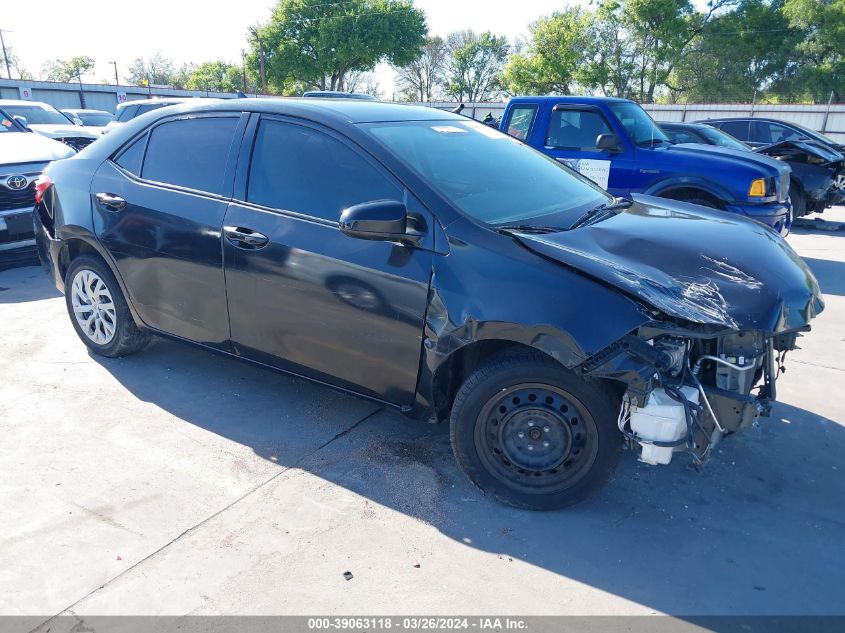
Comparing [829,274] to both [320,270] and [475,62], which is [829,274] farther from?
[475,62]

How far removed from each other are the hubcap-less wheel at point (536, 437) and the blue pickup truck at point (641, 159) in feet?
15.5

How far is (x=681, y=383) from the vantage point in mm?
2773

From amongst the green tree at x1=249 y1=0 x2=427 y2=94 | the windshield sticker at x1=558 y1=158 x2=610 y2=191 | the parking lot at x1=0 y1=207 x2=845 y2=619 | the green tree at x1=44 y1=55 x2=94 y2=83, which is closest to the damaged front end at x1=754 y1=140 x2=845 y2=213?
the windshield sticker at x1=558 y1=158 x2=610 y2=191

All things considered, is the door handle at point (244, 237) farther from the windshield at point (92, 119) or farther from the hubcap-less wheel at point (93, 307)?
the windshield at point (92, 119)

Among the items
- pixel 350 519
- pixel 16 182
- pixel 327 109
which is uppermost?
pixel 327 109

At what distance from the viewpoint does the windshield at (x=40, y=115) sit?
1484 centimetres

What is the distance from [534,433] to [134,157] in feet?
10.2

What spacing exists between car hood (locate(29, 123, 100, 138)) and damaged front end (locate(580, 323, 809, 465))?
14585 millimetres

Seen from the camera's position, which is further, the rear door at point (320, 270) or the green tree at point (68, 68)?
the green tree at point (68, 68)

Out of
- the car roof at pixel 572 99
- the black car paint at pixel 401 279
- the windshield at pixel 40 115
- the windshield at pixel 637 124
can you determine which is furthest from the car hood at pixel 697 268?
the windshield at pixel 40 115

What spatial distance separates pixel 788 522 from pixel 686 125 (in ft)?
31.4

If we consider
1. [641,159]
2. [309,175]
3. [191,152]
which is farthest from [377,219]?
[641,159]

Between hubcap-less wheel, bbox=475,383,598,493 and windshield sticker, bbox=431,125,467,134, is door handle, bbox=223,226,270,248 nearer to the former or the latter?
windshield sticker, bbox=431,125,467,134

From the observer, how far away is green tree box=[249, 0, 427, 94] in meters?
49.0
